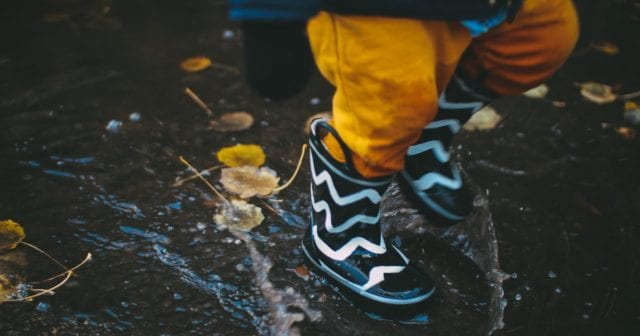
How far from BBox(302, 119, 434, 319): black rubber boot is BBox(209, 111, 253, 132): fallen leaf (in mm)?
526

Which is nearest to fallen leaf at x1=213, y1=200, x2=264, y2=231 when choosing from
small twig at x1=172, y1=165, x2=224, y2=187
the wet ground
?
the wet ground

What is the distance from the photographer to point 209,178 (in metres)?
1.47

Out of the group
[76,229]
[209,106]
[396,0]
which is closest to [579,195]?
[396,0]

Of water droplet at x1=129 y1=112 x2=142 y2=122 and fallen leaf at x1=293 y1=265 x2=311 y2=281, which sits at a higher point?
water droplet at x1=129 y1=112 x2=142 y2=122

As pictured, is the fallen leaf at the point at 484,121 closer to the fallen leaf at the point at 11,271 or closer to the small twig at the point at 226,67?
the small twig at the point at 226,67

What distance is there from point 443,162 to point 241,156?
55cm

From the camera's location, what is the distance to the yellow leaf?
1233 mm

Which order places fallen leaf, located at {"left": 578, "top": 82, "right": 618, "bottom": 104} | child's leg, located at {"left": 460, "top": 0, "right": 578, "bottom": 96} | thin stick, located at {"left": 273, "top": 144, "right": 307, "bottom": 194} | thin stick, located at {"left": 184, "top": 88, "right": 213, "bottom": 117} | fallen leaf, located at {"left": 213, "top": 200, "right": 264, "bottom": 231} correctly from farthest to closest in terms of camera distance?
fallen leaf, located at {"left": 578, "top": 82, "right": 618, "bottom": 104}, thin stick, located at {"left": 184, "top": 88, "right": 213, "bottom": 117}, thin stick, located at {"left": 273, "top": 144, "right": 307, "bottom": 194}, fallen leaf, located at {"left": 213, "top": 200, "right": 264, "bottom": 231}, child's leg, located at {"left": 460, "top": 0, "right": 578, "bottom": 96}

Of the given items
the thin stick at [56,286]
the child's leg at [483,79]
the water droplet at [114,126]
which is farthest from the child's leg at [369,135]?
the water droplet at [114,126]

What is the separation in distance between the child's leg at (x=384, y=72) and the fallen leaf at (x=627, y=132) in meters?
0.93

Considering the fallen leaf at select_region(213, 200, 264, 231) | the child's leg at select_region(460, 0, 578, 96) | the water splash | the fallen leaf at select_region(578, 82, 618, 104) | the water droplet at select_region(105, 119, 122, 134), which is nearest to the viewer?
the child's leg at select_region(460, 0, 578, 96)

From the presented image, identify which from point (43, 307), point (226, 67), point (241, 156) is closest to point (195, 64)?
point (226, 67)

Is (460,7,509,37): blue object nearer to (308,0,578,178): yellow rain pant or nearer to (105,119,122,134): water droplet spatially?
(308,0,578,178): yellow rain pant

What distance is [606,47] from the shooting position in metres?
2.09
